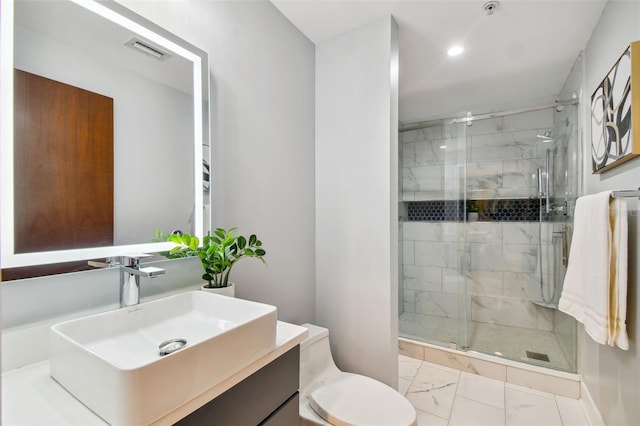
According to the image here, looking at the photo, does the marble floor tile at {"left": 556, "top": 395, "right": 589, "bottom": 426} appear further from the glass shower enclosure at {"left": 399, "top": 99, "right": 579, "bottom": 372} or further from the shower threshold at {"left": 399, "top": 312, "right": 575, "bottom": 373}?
the glass shower enclosure at {"left": 399, "top": 99, "right": 579, "bottom": 372}

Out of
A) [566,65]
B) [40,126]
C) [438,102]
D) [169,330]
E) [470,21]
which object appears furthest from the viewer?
[438,102]

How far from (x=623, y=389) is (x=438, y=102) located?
2423 millimetres

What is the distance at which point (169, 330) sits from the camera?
1.07 meters

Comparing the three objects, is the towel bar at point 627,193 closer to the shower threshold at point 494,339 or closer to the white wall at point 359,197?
the white wall at point 359,197

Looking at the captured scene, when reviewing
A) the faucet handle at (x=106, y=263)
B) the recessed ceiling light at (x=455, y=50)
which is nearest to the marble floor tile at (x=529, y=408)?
the faucet handle at (x=106, y=263)

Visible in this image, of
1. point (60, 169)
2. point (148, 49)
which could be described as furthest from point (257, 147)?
point (60, 169)

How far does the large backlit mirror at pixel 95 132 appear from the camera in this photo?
92 cm

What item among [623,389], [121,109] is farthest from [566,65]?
[121,109]

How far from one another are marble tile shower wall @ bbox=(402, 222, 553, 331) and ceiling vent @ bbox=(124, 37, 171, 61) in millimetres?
2646

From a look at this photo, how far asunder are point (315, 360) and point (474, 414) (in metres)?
1.05

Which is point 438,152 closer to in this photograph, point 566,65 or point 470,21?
point 566,65

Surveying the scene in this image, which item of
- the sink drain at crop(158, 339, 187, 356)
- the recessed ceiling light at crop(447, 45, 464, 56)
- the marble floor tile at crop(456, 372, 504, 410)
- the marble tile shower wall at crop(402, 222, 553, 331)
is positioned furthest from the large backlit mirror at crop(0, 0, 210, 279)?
the marble tile shower wall at crop(402, 222, 553, 331)

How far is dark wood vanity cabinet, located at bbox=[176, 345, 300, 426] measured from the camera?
0.81 m

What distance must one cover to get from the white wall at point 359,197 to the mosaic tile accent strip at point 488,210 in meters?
1.37
